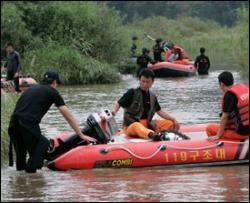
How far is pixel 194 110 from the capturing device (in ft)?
60.1

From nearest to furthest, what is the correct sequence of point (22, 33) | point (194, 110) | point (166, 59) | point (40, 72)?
point (194, 110) → point (40, 72) → point (22, 33) → point (166, 59)

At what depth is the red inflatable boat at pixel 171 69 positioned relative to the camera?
28.8 metres

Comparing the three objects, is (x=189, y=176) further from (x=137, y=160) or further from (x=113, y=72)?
(x=113, y=72)

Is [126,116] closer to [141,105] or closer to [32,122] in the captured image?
[141,105]

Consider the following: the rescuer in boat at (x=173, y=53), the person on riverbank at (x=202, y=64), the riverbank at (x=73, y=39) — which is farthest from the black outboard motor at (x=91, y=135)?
the rescuer in boat at (x=173, y=53)

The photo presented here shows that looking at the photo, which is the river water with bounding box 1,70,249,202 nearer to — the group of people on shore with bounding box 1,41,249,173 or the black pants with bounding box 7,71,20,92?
the group of people on shore with bounding box 1,41,249,173

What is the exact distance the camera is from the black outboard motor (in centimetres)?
1122

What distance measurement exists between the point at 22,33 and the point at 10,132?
57.7 feet

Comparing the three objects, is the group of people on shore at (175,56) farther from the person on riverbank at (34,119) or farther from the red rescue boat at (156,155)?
the person on riverbank at (34,119)

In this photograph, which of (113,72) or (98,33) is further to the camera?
(98,33)

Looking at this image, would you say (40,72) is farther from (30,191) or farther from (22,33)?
(30,191)

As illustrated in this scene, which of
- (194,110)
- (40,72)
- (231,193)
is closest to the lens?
(231,193)

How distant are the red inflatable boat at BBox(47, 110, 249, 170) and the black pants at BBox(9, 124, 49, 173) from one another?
49cm

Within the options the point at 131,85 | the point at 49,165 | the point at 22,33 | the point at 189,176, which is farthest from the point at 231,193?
the point at 22,33
